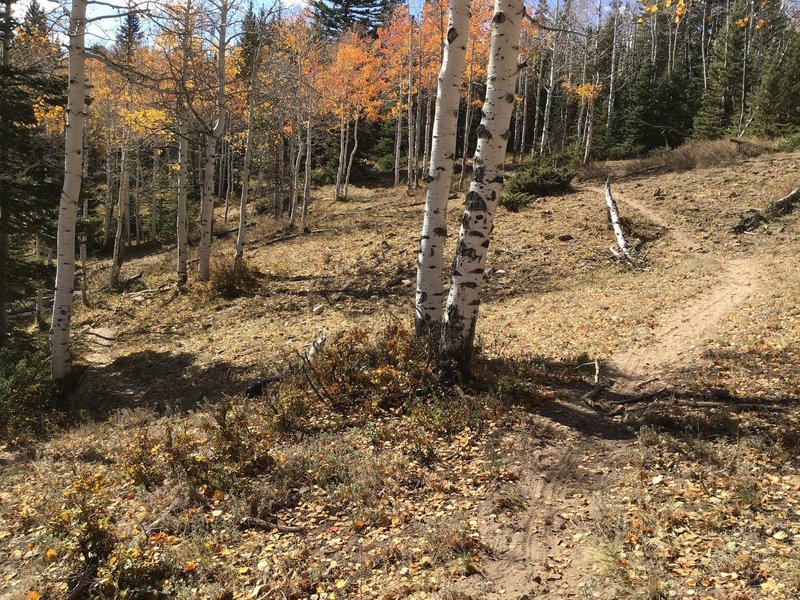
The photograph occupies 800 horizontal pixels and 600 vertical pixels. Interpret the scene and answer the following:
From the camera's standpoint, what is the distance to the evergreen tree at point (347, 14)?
39.3 m

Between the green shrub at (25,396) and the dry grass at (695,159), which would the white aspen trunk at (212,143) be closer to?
the green shrub at (25,396)

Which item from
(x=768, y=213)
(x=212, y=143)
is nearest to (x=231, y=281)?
(x=212, y=143)

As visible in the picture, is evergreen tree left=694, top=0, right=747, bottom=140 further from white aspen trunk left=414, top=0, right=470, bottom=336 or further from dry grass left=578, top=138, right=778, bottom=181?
white aspen trunk left=414, top=0, right=470, bottom=336

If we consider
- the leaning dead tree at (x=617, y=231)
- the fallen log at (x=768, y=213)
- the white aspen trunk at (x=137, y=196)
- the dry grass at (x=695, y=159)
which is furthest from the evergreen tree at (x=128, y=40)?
the dry grass at (x=695, y=159)

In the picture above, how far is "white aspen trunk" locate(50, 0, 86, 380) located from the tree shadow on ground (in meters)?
0.94

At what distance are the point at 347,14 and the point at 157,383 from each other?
127ft

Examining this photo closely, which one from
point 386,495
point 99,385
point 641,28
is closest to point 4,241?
point 99,385

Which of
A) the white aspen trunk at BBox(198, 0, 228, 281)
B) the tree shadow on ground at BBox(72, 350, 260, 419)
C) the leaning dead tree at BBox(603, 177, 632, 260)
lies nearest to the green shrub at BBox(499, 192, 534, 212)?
the leaning dead tree at BBox(603, 177, 632, 260)

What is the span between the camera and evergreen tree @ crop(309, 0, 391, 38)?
39312 millimetres

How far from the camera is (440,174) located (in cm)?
745

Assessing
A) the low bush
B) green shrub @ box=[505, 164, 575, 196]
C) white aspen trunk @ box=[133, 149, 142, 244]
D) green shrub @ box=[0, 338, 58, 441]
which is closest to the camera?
green shrub @ box=[0, 338, 58, 441]

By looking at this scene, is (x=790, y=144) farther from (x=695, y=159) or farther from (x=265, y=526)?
(x=265, y=526)

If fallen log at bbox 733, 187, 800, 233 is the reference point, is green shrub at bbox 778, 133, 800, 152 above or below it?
above

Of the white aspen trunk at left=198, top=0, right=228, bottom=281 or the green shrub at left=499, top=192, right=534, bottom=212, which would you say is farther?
the green shrub at left=499, top=192, right=534, bottom=212
